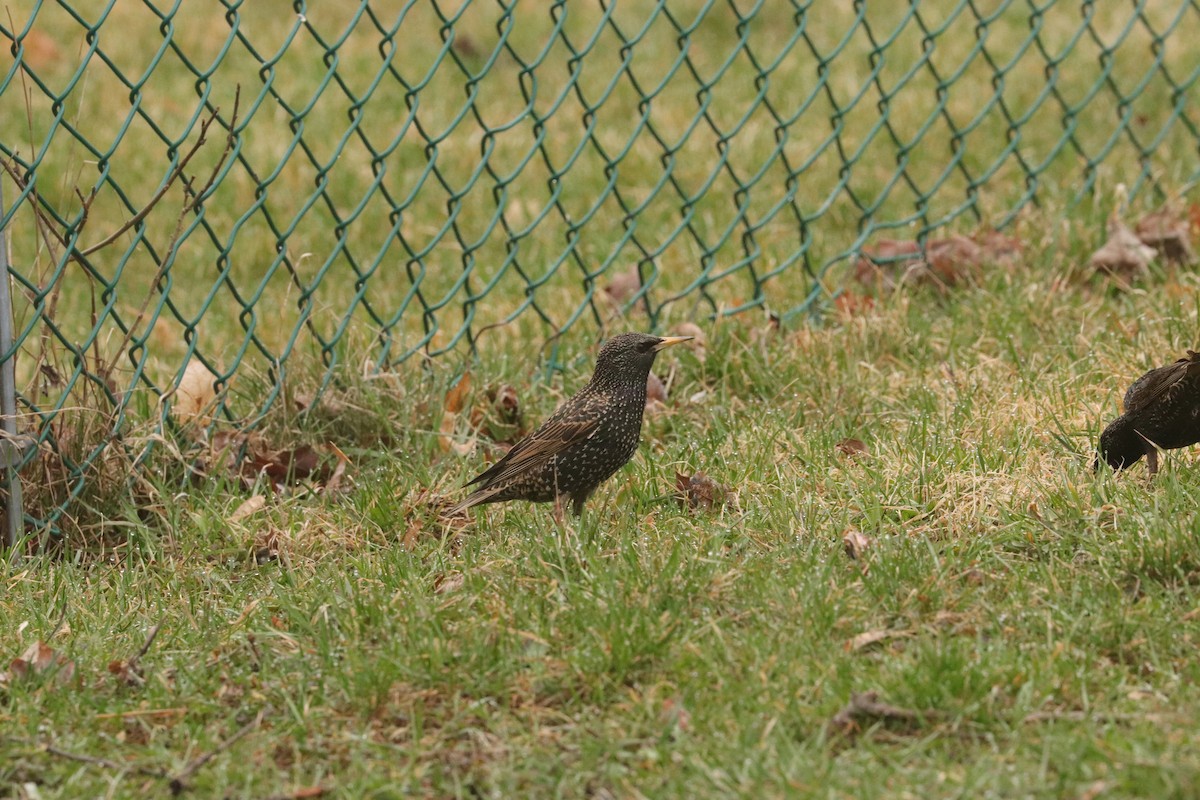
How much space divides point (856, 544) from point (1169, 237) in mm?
2789

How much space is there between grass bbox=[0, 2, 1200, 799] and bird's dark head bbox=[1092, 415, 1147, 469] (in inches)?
3.6

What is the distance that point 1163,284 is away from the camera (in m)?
5.63

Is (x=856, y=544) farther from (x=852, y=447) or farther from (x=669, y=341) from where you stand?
(x=669, y=341)

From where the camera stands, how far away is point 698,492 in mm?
4199

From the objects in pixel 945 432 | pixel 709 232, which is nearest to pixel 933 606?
pixel 945 432

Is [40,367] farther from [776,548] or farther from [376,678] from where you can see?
[776,548]

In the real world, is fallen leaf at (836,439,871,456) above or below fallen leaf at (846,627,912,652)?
above

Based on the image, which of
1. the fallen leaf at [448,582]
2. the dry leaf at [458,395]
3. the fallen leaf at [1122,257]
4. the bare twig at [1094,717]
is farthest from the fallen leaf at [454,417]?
the fallen leaf at [1122,257]

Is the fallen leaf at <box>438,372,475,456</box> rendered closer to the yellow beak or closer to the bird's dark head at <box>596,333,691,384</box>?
the bird's dark head at <box>596,333,691,384</box>

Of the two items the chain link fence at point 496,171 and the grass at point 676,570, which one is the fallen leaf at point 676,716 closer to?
the grass at point 676,570

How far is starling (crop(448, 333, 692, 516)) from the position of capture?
4.13 meters

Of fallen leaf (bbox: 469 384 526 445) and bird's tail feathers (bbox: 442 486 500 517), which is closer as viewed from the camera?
bird's tail feathers (bbox: 442 486 500 517)

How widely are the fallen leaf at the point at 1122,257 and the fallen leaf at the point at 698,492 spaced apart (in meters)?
2.17

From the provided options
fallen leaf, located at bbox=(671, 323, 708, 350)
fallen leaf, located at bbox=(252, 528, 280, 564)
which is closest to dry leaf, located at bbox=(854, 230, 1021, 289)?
fallen leaf, located at bbox=(671, 323, 708, 350)
